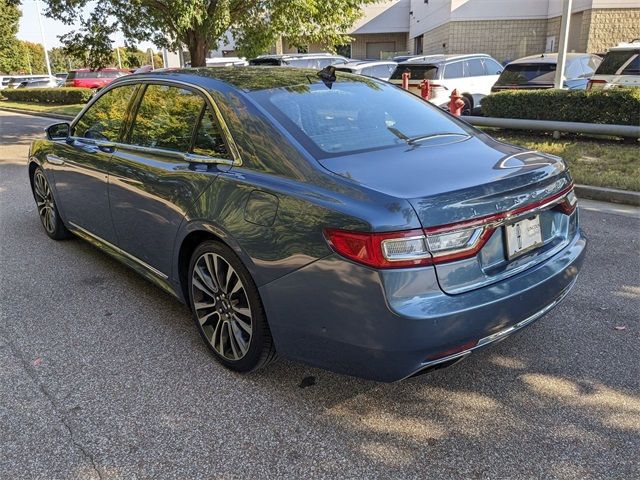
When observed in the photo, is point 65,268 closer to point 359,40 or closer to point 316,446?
point 316,446

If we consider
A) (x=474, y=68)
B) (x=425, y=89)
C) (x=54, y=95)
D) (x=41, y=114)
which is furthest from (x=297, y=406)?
(x=54, y=95)

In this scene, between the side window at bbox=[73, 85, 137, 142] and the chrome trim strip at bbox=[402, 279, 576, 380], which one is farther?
the side window at bbox=[73, 85, 137, 142]

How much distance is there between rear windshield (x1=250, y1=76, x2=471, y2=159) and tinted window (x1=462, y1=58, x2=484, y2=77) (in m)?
10.9

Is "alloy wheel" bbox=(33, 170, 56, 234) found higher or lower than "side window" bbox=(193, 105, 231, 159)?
lower

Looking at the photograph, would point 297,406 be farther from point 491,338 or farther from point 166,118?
point 166,118

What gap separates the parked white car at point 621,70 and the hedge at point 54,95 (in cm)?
1798

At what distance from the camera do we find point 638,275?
419 cm

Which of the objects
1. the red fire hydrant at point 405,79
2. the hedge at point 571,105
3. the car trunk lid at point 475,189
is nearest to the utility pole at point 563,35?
the hedge at point 571,105

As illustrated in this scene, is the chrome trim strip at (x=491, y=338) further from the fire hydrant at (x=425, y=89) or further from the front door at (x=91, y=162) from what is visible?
the fire hydrant at (x=425, y=89)

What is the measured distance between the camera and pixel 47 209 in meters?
5.31

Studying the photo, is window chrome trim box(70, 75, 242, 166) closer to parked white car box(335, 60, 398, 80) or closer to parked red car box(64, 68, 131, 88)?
parked white car box(335, 60, 398, 80)

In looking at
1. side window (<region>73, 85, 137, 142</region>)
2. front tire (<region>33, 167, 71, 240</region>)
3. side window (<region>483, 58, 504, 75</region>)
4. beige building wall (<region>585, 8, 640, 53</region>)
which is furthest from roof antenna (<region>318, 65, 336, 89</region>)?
beige building wall (<region>585, 8, 640, 53</region>)

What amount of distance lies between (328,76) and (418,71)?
1030 centimetres

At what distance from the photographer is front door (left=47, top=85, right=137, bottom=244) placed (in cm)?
399
